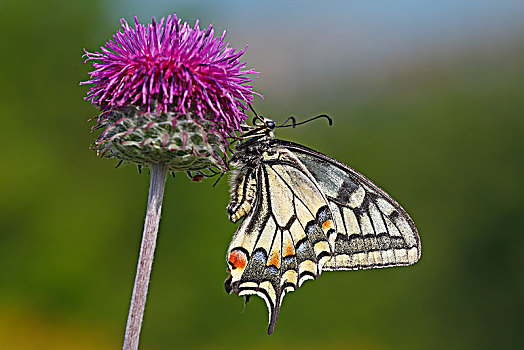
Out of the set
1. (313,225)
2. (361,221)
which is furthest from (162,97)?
(361,221)

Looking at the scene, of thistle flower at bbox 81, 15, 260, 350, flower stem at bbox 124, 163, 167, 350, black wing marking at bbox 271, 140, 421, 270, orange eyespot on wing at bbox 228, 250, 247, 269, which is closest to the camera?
flower stem at bbox 124, 163, 167, 350

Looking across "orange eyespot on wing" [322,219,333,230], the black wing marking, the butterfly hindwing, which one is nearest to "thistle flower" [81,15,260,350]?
the butterfly hindwing

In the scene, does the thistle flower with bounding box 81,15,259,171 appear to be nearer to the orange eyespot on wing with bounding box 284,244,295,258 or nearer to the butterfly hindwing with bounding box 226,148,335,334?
the butterfly hindwing with bounding box 226,148,335,334

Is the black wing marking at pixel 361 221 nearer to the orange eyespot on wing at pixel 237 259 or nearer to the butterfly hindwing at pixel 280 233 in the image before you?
the butterfly hindwing at pixel 280 233

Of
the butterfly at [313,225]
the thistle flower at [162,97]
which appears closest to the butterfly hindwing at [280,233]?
the butterfly at [313,225]

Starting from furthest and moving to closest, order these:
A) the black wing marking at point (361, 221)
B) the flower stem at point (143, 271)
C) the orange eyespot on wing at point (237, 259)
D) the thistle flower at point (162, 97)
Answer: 1. the black wing marking at point (361, 221)
2. the orange eyespot on wing at point (237, 259)
3. the thistle flower at point (162, 97)
4. the flower stem at point (143, 271)

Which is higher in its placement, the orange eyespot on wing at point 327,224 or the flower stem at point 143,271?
the orange eyespot on wing at point 327,224
